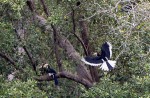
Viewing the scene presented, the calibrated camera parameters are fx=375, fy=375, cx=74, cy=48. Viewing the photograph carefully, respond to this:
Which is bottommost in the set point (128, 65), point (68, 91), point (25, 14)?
point (68, 91)

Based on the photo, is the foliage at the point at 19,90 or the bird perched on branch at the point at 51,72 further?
the bird perched on branch at the point at 51,72

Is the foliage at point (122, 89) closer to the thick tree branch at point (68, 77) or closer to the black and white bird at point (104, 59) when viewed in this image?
the black and white bird at point (104, 59)

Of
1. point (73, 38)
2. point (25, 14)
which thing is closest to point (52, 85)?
point (73, 38)

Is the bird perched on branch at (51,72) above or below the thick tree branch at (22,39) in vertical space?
below

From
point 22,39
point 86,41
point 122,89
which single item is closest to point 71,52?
point 86,41

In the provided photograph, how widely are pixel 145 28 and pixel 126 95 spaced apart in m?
0.89

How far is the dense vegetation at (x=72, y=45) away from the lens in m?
4.71

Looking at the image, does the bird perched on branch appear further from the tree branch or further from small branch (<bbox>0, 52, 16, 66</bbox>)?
small branch (<bbox>0, 52, 16, 66</bbox>)

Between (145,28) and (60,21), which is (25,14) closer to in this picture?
(60,21)

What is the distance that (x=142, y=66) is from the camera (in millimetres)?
4906

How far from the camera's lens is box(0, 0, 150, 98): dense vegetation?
4.71m

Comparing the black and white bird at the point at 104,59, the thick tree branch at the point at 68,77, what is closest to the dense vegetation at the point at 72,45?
the thick tree branch at the point at 68,77

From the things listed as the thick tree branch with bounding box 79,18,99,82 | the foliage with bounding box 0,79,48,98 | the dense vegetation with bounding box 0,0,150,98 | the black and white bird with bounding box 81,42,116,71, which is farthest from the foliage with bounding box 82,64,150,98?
the thick tree branch with bounding box 79,18,99,82

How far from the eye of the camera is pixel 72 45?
6.41m
